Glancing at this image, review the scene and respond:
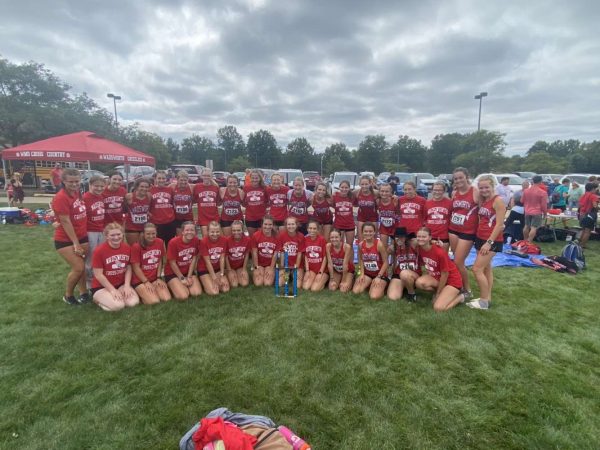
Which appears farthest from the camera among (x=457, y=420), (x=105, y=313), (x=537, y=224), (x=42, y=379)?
(x=537, y=224)

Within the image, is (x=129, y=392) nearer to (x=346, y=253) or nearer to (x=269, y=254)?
(x=269, y=254)

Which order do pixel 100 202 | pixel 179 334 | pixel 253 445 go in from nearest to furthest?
pixel 253 445 < pixel 179 334 < pixel 100 202

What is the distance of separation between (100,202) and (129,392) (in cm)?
305

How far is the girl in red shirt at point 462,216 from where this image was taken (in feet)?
14.8

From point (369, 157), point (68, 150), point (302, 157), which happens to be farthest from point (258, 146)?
point (68, 150)

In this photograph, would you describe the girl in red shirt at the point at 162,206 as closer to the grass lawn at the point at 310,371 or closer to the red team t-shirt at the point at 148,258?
the red team t-shirt at the point at 148,258

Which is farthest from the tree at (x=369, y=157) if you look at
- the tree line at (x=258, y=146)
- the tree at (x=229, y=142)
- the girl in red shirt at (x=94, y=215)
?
the girl in red shirt at (x=94, y=215)

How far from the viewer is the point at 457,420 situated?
245cm

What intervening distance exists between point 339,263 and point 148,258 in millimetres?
2953

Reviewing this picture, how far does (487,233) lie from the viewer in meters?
4.32

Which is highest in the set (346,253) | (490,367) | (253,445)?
(346,253)

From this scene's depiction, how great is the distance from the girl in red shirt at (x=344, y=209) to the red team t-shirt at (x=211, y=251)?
86.0 inches

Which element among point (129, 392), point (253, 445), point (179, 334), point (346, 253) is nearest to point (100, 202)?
point (179, 334)

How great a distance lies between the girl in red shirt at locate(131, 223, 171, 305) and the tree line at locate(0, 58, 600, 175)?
28.5m
